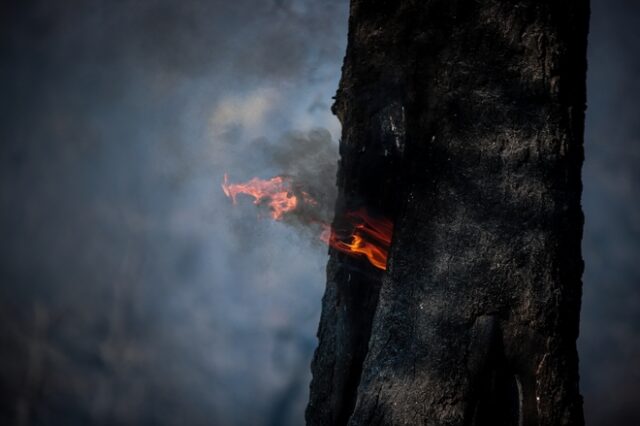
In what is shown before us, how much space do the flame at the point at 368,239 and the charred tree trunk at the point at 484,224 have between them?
1.73ft

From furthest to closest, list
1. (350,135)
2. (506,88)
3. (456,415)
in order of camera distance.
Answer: (350,135), (506,88), (456,415)

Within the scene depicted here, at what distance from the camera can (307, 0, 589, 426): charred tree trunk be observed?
1564 mm

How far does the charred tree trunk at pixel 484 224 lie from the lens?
1564 millimetres

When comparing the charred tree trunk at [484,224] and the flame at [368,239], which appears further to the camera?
the flame at [368,239]

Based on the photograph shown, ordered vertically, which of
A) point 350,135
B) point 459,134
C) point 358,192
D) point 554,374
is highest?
point 350,135

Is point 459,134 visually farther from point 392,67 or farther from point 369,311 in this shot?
point 369,311

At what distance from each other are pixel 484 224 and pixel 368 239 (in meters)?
0.90

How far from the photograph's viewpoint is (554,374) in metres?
1.56

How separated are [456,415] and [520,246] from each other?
2.56 feet

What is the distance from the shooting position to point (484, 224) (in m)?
1.66

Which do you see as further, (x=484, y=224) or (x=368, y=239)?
(x=368, y=239)

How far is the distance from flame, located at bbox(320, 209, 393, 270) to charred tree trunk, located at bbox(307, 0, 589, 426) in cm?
53

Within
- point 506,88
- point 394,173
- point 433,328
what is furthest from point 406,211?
point 506,88

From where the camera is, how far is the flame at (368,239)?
2367mm
